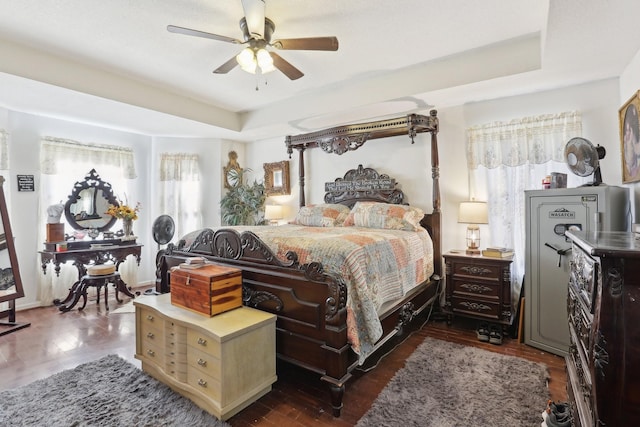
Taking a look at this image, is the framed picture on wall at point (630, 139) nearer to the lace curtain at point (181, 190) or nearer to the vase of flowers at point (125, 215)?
the lace curtain at point (181, 190)

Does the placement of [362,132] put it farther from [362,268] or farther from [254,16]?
[362,268]

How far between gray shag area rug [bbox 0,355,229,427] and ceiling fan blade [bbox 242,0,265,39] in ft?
8.78

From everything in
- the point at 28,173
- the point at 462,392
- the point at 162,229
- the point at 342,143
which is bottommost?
the point at 462,392

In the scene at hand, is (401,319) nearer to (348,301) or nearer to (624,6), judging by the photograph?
(348,301)

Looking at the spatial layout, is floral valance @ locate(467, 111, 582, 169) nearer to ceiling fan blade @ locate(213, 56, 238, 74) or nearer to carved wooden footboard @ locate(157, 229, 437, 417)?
carved wooden footboard @ locate(157, 229, 437, 417)

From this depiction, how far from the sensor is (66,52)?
303 centimetres

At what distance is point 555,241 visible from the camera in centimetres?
274

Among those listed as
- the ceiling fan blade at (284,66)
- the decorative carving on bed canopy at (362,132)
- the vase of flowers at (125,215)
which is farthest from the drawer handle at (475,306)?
the vase of flowers at (125,215)

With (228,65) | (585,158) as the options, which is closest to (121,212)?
(228,65)

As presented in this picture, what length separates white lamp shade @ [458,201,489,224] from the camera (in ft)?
11.1

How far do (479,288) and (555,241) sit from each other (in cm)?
85

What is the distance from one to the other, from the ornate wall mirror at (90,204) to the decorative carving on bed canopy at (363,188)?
3463 millimetres

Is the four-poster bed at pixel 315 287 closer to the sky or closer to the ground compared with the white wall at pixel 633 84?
closer to the ground

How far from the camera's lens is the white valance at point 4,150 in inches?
152
